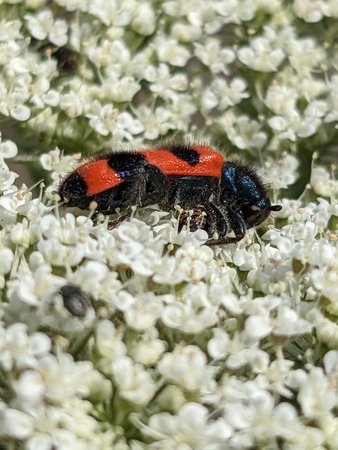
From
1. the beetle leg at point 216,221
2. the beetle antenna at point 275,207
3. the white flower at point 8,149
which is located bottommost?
the beetle antenna at point 275,207

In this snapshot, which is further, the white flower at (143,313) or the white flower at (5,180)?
the white flower at (5,180)

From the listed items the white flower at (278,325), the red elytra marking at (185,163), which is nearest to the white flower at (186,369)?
the white flower at (278,325)

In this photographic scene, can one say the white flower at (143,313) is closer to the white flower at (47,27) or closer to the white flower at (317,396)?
the white flower at (317,396)

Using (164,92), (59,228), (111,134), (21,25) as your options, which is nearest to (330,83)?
(164,92)

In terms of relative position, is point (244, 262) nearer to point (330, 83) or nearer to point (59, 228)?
point (59, 228)

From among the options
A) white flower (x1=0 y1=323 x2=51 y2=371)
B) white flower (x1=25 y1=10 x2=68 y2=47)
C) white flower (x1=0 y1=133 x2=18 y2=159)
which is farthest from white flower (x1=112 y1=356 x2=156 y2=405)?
white flower (x1=25 y1=10 x2=68 y2=47)

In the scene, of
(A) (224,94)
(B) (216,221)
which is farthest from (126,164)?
(A) (224,94)
